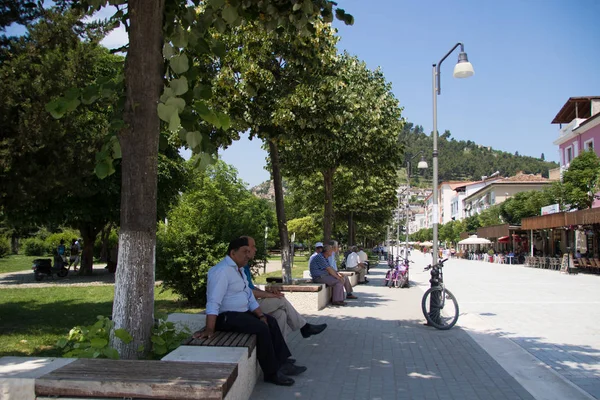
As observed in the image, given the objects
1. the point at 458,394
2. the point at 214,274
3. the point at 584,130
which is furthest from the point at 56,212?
the point at 584,130

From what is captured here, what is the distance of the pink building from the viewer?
39875 mm

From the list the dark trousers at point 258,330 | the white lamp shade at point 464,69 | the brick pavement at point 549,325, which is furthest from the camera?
the white lamp shade at point 464,69

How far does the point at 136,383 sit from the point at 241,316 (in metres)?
2.03

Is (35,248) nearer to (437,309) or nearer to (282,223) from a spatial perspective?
(282,223)

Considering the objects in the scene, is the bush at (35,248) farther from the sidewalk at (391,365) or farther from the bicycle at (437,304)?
the bicycle at (437,304)

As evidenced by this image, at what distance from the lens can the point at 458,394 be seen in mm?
5281

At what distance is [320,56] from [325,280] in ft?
17.2

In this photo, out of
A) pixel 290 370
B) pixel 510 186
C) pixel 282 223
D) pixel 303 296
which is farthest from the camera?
pixel 510 186

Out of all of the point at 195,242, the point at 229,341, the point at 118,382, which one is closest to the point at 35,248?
the point at 195,242

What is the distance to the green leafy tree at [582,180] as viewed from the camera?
3378cm

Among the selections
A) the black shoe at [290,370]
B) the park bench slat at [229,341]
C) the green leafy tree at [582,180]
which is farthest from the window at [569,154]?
the park bench slat at [229,341]

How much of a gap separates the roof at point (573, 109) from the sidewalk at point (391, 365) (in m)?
41.6

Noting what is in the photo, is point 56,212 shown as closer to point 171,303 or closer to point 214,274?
point 171,303

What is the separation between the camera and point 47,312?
1108 centimetres
